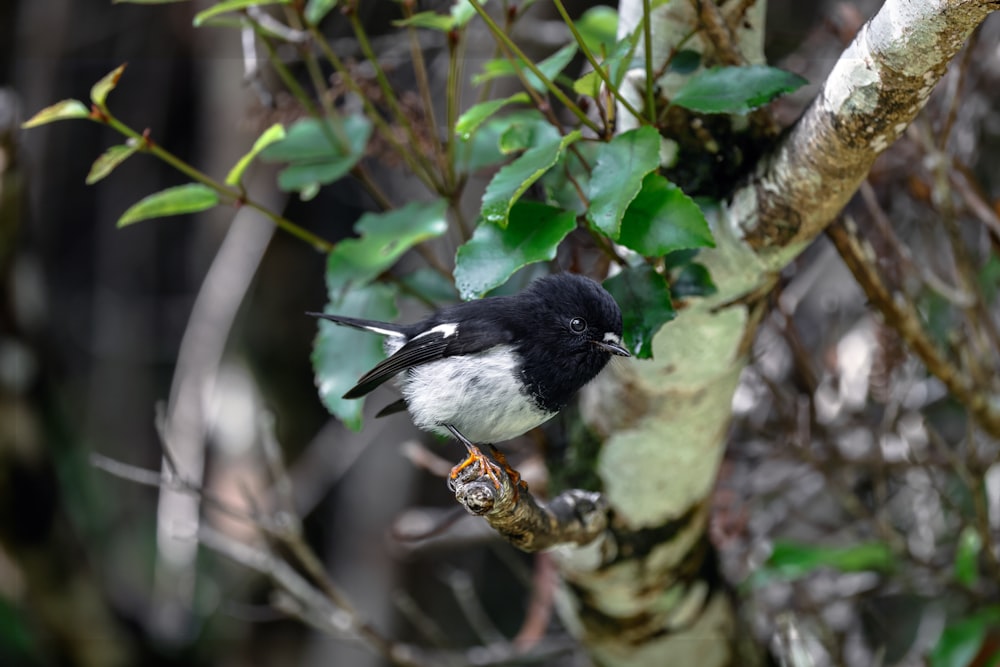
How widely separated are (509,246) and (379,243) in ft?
1.43

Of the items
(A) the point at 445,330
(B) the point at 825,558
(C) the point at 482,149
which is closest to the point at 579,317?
(A) the point at 445,330

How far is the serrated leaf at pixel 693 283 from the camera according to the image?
170cm

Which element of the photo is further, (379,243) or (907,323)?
(907,323)

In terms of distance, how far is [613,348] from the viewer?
1.79 meters

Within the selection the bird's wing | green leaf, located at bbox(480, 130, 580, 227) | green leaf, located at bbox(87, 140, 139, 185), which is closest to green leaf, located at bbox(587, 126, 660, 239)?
green leaf, located at bbox(480, 130, 580, 227)

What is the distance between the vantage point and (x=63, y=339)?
637 centimetres

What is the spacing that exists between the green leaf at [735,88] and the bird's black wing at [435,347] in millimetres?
571

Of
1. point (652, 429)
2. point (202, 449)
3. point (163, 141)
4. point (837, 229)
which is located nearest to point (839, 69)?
point (837, 229)

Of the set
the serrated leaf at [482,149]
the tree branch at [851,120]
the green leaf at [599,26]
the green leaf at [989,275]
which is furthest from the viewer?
the green leaf at [989,275]

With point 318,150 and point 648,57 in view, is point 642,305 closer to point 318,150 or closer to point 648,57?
point 648,57

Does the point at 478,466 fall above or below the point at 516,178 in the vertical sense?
below

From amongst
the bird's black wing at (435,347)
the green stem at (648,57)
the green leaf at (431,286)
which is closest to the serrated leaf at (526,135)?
the green stem at (648,57)

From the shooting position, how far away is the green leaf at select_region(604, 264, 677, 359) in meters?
1.61

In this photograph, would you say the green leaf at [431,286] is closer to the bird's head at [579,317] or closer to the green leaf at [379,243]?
the green leaf at [379,243]
